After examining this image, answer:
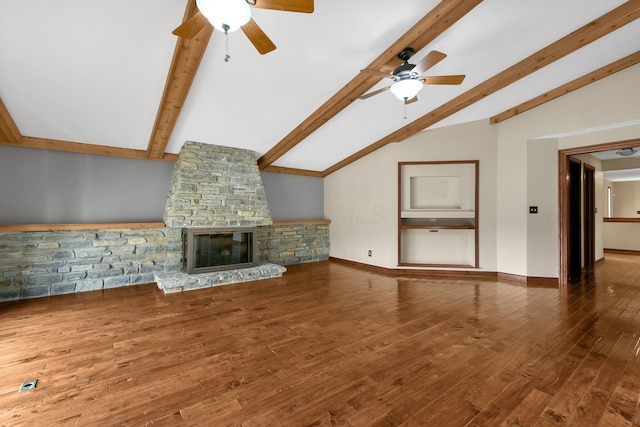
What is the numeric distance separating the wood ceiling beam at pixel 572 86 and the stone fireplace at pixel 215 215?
4.39m

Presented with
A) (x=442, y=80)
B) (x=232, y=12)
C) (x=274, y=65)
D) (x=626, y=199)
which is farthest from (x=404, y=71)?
(x=626, y=199)

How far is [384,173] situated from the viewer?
5.40 metres

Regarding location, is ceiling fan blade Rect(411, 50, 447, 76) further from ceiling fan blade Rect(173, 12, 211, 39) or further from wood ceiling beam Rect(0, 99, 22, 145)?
wood ceiling beam Rect(0, 99, 22, 145)

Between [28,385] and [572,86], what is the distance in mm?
6571

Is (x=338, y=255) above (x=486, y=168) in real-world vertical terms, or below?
below

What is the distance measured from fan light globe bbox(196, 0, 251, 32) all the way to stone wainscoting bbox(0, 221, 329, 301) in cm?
375

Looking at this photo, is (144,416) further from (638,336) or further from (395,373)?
(638,336)

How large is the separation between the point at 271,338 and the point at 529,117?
5034 mm

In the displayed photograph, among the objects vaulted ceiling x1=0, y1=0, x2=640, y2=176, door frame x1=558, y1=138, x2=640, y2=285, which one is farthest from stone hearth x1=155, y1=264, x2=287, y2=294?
door frame x1=558, y1=138, x2=640, y2=285

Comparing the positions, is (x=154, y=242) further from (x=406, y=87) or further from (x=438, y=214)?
(x=438, y=214)

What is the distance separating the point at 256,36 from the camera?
6.63ft

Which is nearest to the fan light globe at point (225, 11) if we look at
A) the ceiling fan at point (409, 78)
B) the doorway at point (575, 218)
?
the ceiling fan at point (409, 78)

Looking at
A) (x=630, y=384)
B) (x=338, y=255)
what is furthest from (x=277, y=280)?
(x=630, y=384)

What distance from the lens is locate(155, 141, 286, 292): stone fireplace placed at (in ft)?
14.4
